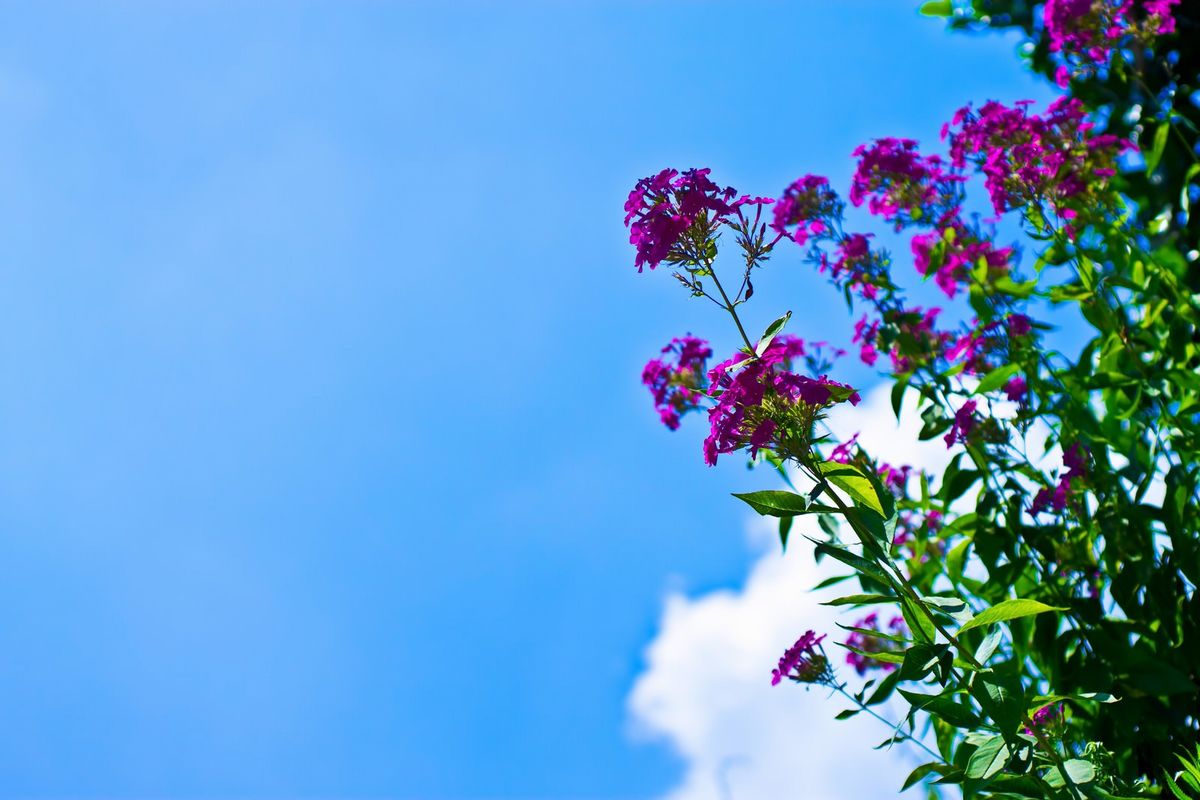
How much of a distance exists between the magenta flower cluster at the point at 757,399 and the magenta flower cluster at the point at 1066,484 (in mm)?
1413

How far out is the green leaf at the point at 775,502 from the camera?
2.04 m

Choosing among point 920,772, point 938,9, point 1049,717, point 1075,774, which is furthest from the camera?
point 938,9

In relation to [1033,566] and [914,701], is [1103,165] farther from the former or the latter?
[914,701]

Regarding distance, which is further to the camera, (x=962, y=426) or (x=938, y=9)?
(x=938, y=9)

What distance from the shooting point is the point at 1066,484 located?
3113 millimetres

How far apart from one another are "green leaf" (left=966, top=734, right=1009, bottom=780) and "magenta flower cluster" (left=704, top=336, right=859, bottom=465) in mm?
Answer: 871

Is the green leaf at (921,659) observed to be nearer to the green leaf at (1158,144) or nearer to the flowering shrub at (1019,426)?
the flowering shrub at (1019,426)

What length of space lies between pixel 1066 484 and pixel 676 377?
1.44 metres

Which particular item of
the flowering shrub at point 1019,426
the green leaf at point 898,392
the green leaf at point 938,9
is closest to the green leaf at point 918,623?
the flowering shrub at point 1019,426

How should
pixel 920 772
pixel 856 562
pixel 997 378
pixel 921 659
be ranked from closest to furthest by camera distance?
pixel 856 562
pixel 921 659
pixel 920 772
pixel 997 378

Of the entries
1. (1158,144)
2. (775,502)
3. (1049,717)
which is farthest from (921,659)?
(1158,144)

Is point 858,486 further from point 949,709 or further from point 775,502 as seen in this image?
point 949,709

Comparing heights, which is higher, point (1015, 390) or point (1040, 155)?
point (1040, 155)

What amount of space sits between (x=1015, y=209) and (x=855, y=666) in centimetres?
188
